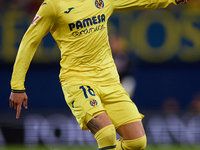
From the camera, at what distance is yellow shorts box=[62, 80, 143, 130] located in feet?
16.4

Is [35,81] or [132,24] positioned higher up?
[132,24]

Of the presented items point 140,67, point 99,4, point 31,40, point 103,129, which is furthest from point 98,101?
point 140,67

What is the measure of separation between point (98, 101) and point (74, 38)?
28.0 inches

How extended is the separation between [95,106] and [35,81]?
479cm

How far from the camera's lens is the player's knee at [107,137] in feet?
15.9

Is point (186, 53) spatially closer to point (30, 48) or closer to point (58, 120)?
point (58, 120)

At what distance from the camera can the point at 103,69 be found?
5297 millimetres

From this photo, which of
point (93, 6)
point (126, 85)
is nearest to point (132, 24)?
point (126, 85)

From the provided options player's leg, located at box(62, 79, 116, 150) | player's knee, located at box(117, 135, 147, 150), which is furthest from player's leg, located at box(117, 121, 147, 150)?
player's leg, located at box(62, 79, 116, 150)

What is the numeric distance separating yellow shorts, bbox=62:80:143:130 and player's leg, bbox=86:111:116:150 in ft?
0.22

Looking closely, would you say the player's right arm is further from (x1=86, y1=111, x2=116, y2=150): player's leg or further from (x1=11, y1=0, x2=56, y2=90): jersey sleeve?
(x1=86, y1=111, x2=116, y2=150): player's leg

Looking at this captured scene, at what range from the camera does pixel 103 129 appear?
4.85 m

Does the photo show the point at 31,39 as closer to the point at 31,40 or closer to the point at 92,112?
the point at 31,40

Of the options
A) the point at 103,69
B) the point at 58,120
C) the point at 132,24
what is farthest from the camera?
the point at 132,24
